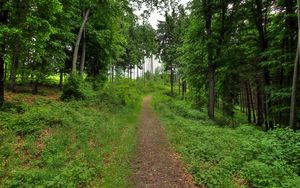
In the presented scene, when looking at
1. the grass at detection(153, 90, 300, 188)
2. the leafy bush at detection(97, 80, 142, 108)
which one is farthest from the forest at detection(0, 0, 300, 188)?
the leafy bush at detection(97, 80, 142, 108)

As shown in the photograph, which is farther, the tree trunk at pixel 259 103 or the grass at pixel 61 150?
the tree trunk at pixel 259 103

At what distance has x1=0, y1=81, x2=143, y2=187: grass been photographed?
5773 mm

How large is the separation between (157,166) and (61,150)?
3.44 m

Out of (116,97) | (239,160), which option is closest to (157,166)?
(239,160)

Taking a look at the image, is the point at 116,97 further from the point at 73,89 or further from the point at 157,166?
the point at 157,166

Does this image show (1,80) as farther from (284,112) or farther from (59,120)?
(284,112)

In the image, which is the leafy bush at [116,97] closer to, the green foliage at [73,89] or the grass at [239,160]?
the green foliage at [73,89]

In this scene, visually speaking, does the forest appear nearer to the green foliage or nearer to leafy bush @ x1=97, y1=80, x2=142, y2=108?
the green foliage

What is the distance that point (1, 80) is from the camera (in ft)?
33.5

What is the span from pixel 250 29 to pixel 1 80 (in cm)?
1625

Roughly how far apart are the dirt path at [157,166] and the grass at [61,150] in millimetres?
409

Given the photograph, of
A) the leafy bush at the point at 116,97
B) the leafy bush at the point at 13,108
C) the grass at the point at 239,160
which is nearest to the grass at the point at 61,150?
the leafy bush at the point at 13,108

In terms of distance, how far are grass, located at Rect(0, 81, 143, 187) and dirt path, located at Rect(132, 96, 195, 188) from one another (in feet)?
1.34

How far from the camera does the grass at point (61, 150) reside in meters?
5.77
